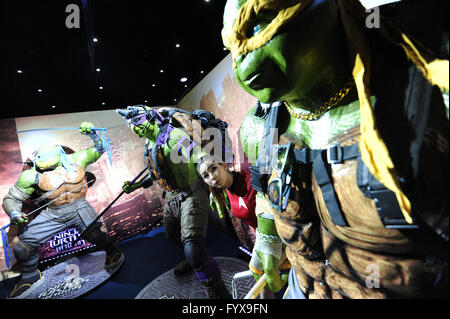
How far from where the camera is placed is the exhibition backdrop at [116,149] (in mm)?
2869

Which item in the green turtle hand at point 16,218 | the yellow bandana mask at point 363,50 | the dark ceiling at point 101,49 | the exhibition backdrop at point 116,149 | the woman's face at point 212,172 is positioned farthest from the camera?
the green turtle hand at point 16,218

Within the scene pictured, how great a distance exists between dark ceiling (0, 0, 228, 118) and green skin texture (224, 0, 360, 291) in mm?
1638

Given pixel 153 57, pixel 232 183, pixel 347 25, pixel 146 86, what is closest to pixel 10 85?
pixel 146 86

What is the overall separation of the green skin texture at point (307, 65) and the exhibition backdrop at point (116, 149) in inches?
69.7

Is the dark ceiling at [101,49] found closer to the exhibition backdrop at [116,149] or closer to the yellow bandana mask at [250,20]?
the exhibition backdrop at [116,149]

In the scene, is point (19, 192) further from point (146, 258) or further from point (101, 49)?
point (101, 49)

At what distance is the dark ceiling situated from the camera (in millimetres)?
1757

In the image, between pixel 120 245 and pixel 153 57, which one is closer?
pixel 153 57

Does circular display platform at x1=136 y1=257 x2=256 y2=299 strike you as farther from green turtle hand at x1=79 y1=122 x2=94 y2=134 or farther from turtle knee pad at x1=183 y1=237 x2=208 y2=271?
green turtle hand at x1=79 y1=122 x2=94 y2=134

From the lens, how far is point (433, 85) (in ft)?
1.41

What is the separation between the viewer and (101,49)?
7.33ft

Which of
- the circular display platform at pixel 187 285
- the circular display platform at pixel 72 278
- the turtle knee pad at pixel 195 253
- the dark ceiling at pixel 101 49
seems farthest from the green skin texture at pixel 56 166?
the turtle knee pad at pixel 195 253

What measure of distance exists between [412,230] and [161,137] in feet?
8.18
